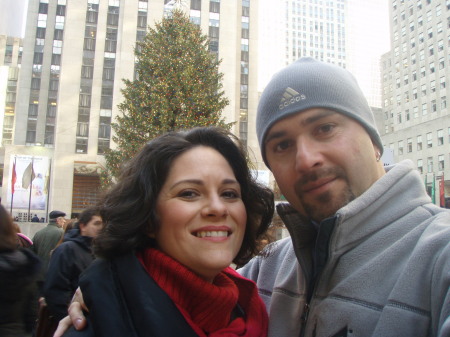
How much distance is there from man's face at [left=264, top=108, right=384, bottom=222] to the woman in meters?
0.38

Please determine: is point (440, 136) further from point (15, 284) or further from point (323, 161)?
point (15, 284)

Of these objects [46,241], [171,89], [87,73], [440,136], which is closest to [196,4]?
[87,73]

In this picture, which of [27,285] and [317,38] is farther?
[317,38]

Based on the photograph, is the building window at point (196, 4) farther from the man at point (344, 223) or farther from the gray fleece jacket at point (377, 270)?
the gray fleece jacket at point (377, 270)

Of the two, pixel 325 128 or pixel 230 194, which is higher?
pixel 325 128

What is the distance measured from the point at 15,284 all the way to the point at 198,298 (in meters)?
2.12

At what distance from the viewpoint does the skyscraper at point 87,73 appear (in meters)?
35.6

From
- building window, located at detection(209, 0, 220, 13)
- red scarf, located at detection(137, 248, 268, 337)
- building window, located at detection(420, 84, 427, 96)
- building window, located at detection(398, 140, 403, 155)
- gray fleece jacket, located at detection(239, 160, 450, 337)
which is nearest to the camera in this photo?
gray fleece jacket, located at detection(239, 160, 450, 337)

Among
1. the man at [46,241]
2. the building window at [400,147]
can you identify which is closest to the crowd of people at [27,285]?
the man at [46,241]

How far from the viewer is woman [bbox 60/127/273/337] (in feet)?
5.68

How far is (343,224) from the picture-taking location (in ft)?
5.70

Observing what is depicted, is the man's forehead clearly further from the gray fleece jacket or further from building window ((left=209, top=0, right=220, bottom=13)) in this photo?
building window ((left=209, top=0, right=220, bottom=13))

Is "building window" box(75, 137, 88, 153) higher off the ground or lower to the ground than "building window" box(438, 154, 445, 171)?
lower

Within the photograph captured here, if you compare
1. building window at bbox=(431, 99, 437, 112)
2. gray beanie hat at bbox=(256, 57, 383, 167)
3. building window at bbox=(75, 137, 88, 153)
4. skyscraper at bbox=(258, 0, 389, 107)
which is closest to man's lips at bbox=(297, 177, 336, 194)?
gray beanie hat at bbox=(256, 57, 383, 167)
